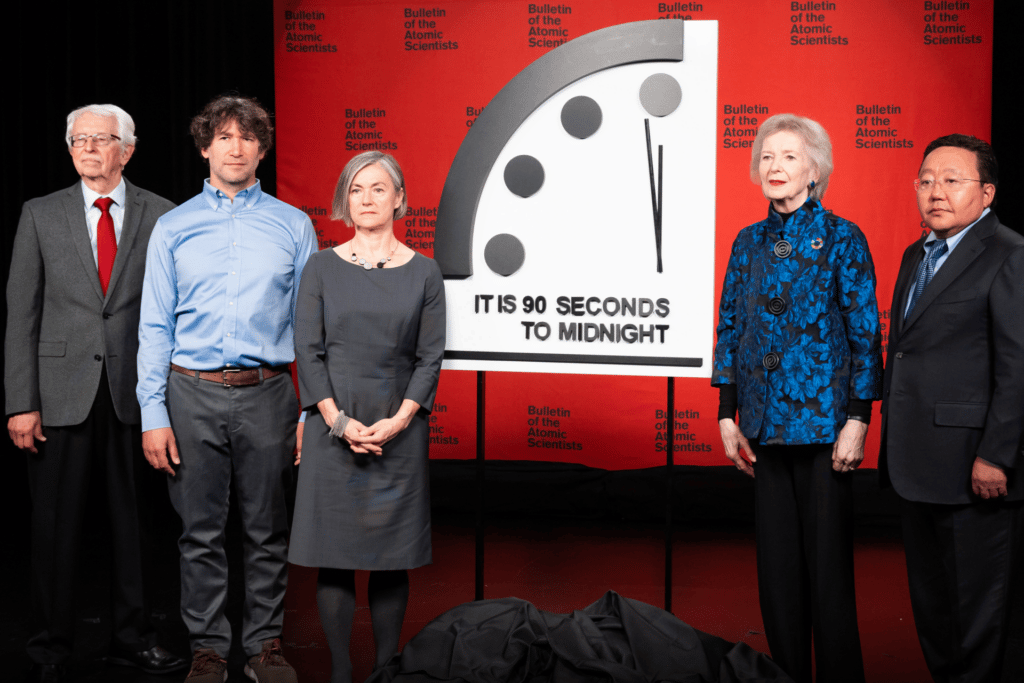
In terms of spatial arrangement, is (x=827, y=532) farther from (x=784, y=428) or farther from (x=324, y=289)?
(x=324, y=289)

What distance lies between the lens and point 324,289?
88.3 inches

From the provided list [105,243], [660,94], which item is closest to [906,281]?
[660,94]

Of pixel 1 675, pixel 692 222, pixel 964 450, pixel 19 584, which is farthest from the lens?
pixel 19 584

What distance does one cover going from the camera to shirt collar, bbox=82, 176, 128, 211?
263 centimetres

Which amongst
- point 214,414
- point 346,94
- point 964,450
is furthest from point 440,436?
point 964,450

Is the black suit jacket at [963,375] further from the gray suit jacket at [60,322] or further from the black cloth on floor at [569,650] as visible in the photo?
the gray suit jacket at [60,322]

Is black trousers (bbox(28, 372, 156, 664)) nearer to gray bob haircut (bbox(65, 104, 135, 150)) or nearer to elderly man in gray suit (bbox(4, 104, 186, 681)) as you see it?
elderly man in gray suit (bbox(4, 104, 186, 681))

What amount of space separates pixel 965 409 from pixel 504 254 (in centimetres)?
129

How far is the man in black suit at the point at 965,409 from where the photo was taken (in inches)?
Result: 80.2

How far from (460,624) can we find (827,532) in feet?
3.64

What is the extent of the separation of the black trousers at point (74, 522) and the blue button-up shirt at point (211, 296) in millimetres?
276

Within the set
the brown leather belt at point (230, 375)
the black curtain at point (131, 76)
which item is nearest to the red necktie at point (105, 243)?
the brown leather belt at point (230, 375)

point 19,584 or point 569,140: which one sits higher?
point 569,140

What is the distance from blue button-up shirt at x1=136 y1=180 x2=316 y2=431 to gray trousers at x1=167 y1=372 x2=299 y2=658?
0.07 meters
